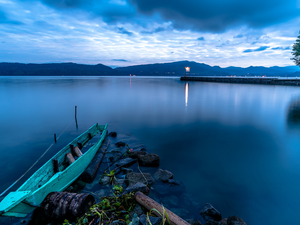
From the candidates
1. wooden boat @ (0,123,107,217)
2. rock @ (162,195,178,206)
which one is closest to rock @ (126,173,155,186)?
rock @ (162,195,178,206)

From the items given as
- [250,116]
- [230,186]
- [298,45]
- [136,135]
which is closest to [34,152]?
[136,135]

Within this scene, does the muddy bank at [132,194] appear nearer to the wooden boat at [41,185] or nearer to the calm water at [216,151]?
the wooden boat at [41,185]

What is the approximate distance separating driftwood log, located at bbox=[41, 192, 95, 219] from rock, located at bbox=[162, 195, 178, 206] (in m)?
2.92

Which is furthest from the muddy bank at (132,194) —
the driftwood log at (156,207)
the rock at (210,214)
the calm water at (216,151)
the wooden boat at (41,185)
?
the calm water at (216,151)

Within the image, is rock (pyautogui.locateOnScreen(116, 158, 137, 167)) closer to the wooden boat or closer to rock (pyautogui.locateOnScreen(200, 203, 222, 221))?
the wooden boat

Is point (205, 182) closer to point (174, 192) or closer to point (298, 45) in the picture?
point (174, 192)

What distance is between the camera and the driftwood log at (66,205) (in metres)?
4.74

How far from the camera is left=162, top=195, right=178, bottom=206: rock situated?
6.24 meters

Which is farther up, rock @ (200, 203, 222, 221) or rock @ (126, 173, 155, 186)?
rock @ (126, 173, 155, 186)

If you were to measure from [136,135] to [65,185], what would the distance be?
311 inches

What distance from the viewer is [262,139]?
42.1 feet

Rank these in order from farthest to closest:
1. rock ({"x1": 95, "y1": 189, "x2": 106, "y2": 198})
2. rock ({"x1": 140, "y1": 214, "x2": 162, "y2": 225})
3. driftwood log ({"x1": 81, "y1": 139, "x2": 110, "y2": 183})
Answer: driftwood log ({"x1": 81, "y1": 139, "x2": 110, "y2": 183}), rock ({"x1": 95, "y1": 189, "x2": 106, "y2": 198}), rock ({"x1": 140, "y1": 214, "x2": 162, "y2": 225})

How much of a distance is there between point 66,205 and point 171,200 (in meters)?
3.88

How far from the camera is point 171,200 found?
6.38 m
